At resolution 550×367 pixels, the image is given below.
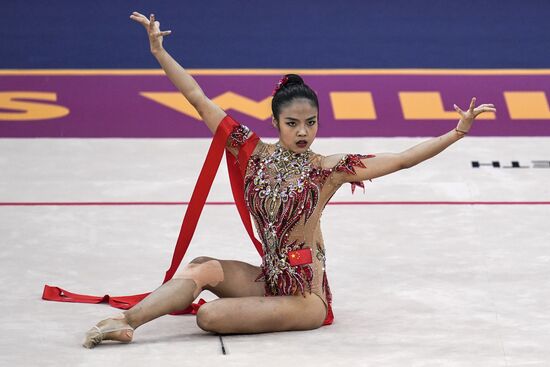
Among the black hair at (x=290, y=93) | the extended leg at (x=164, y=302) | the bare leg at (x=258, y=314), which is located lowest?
the bare leg at (x=258, y=314)

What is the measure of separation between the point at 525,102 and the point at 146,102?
241 cm

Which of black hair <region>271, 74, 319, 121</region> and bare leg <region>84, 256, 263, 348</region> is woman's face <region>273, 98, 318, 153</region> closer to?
black hair <region>271, 74, 319, 121</region>

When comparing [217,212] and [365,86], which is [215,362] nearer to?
[217,212]

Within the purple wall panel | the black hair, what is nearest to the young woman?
the black hair

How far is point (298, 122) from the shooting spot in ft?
16.4

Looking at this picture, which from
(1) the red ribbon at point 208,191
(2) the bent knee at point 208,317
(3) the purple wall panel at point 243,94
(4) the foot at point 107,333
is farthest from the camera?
(3) the purple wall panel at point 243,94

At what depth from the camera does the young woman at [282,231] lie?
4.94 m

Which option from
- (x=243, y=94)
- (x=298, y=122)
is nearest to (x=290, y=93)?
(x=298, y=122)

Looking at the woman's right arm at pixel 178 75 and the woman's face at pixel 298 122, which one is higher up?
the woman's right arm at pixel 178 75

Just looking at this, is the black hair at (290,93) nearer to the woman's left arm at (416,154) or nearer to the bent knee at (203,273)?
the woman's left arm at (416,154)

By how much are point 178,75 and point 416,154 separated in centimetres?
94

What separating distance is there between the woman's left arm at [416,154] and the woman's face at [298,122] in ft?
0.71

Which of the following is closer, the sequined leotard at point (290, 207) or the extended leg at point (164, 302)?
the extended leg at point (164, 302)

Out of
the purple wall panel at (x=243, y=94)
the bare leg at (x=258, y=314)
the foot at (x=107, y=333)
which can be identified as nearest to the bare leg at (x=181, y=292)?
the foot at (x=107, y=333)
